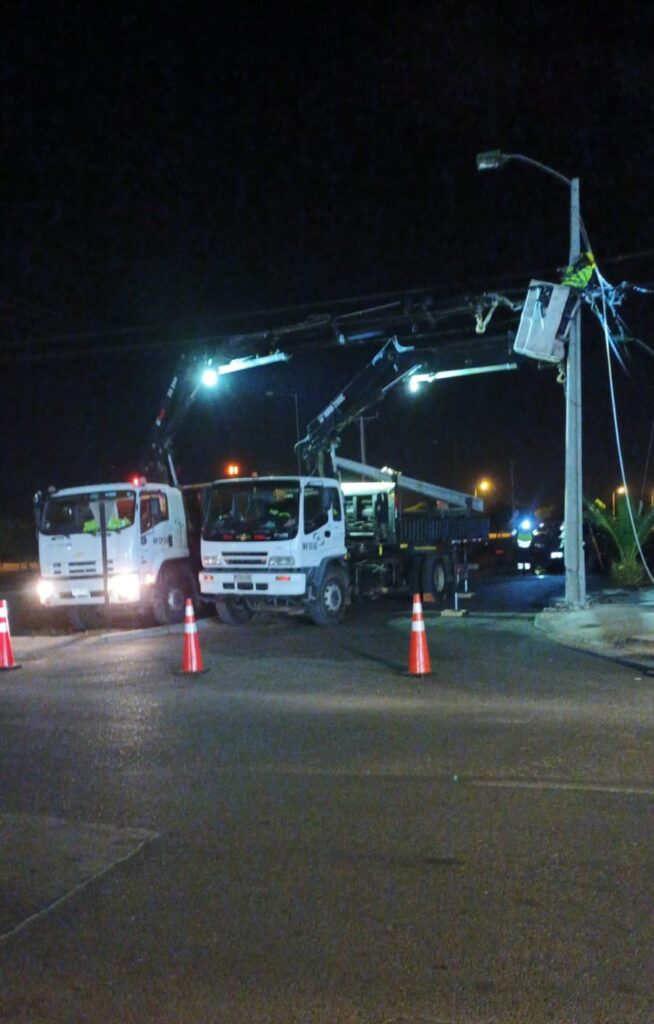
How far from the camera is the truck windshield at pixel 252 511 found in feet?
60.2

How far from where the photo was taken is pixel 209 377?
73.1 feet

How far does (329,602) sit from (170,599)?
10.1 ft

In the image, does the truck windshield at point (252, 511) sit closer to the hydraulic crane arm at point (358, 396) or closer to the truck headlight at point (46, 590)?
the truck headlight at point (46, 590)

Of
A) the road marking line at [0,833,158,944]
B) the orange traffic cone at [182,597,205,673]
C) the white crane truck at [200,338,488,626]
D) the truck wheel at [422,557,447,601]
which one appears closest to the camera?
the road marking line at [0,833,158,944]

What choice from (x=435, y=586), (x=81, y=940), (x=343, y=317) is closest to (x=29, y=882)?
(x=81, y=940)

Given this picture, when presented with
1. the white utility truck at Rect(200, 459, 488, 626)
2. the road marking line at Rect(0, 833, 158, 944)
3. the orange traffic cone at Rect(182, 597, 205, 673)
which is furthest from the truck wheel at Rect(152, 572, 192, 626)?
the road marking line at Rect(0, 833, 158, 944)

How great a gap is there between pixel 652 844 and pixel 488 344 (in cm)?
1678

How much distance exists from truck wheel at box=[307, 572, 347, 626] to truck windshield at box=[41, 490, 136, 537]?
142 inches

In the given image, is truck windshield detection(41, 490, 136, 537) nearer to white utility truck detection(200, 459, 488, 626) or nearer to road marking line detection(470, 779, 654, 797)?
white utility truck detection(200, 459, 488, 626)

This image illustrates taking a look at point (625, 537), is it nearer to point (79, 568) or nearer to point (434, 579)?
point (434, 579)

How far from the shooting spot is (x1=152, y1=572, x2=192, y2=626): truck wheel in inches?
769

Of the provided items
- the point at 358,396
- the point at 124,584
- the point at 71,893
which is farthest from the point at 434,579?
the point at 71,893

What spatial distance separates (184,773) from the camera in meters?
8.29

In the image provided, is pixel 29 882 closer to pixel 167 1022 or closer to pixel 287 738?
pixel 167 1022
